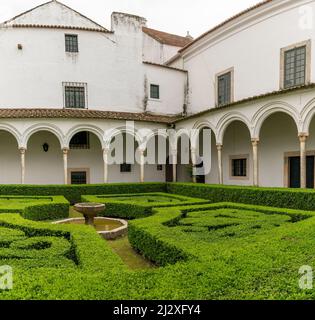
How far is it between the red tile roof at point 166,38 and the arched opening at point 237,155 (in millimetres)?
11514

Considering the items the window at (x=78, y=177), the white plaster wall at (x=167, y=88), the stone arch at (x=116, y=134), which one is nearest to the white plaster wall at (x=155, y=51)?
the white plaster wall at (x=167, y=88)

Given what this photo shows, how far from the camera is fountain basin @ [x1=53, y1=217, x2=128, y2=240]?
9.50 m

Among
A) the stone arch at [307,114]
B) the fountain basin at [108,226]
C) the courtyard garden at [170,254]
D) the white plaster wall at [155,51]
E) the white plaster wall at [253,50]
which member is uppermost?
the white plaster wall at [155,51]

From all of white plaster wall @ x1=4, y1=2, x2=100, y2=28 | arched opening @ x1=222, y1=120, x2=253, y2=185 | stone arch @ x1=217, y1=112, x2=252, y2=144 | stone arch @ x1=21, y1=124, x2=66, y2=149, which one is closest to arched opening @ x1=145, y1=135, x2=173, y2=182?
arched opening @ x1=222, y1=120, x2=253, y2=185

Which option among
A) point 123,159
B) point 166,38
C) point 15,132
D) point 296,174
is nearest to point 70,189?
point 15,132

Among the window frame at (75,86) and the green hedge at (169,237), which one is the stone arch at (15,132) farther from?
the green hedge at (169,237)

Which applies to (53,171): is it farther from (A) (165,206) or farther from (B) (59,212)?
(A) (165,206)

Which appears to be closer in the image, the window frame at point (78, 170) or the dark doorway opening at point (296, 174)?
the dark doorway opening at point (296, 174)

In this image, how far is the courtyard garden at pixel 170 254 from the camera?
3389 mm

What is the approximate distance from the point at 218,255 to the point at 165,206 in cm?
676

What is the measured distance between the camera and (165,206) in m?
11.6

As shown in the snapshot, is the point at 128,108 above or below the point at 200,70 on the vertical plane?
below
